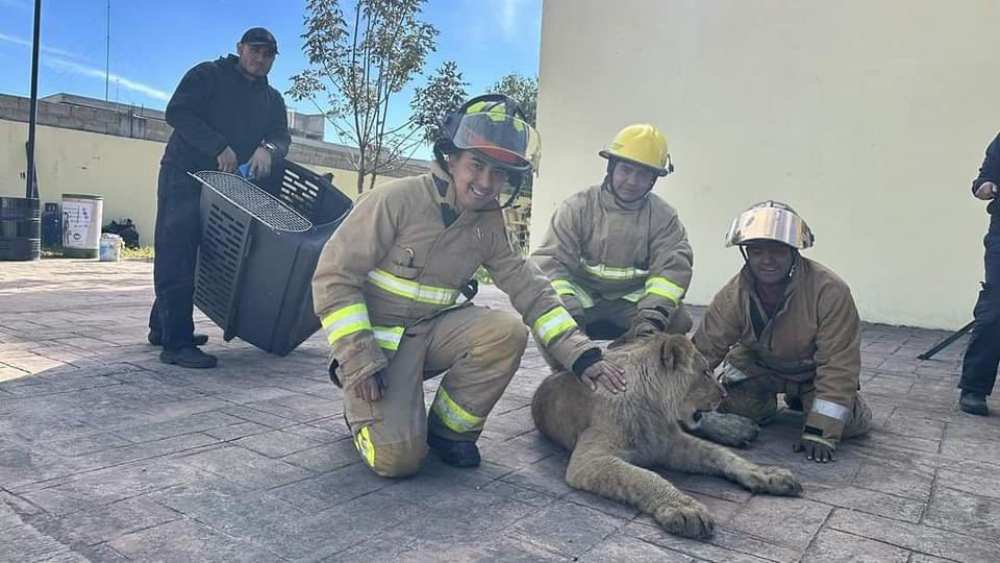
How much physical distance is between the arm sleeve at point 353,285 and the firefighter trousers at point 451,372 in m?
0.19

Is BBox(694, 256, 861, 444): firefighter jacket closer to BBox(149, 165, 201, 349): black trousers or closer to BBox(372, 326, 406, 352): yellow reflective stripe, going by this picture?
BBox(372, 326, 406, 352): yellow reflective stripe

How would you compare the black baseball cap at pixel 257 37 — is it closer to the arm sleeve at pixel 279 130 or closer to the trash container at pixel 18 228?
the arm sleeve at pixel 279 130

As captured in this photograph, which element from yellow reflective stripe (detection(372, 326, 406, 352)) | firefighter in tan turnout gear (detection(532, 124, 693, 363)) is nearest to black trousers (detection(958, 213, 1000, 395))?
firefighter in tan turnout gear (detection(532, 124, 693, 363))

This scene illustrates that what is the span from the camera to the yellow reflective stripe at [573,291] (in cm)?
488

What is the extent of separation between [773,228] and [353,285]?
2246 mm

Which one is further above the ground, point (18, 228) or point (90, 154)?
point (90, 154)

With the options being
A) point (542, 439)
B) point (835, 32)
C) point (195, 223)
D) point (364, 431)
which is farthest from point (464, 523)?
point (835, 32)

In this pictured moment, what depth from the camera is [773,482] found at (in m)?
3.28

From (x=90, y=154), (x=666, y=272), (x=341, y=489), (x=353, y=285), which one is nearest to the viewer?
(x=341, y=489)

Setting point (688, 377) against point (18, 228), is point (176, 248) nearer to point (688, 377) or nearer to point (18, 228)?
point (688, 377)

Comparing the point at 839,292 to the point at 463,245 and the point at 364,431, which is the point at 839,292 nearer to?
the point at 463,245

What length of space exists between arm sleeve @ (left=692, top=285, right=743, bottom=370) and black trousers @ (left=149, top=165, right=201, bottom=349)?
3.53 m

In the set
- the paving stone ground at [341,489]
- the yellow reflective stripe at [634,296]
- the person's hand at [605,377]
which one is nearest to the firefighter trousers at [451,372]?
the paving stone ground at [341,489]

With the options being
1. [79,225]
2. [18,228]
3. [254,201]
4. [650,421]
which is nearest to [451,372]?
[650,421]
